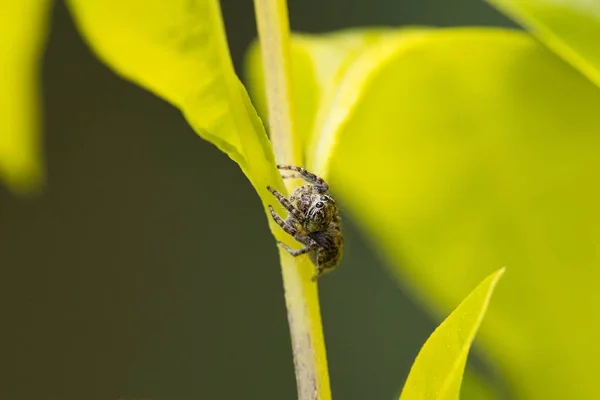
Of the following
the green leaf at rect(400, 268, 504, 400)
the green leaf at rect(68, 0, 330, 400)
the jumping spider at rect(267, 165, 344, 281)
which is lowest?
the jumping spider at rect(267, 165, 344, 281)

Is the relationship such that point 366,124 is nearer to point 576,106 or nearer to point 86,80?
point 576,106

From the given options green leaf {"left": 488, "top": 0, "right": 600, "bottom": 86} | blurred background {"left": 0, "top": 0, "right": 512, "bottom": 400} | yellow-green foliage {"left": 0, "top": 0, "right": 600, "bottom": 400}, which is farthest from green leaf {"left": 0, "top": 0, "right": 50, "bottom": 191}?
blurred background {"left": 0, "top": 0, "right": 512, "bottom": 400}

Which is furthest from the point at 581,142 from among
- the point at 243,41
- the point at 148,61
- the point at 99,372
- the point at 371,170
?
the point at 99,372

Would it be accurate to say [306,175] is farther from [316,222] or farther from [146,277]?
[146,277]

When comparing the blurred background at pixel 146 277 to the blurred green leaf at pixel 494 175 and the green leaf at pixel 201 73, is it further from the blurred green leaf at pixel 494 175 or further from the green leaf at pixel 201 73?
the green leaf at pixel 201 73

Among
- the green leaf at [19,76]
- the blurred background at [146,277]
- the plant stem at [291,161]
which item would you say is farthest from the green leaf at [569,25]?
the blurred background at [146,277]

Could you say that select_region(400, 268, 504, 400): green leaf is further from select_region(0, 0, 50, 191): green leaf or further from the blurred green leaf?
select_region(0, 0, 50, 191): green leaf
